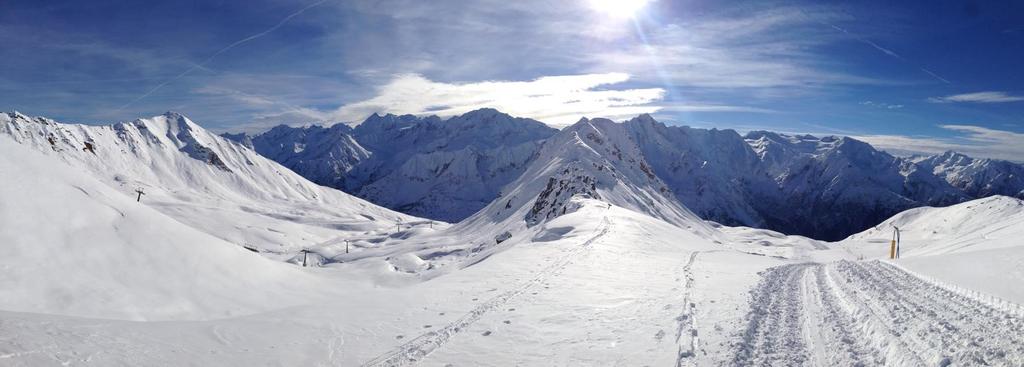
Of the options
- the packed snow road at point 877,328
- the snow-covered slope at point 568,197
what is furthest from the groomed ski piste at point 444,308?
the snow-covered slope at point 568,197

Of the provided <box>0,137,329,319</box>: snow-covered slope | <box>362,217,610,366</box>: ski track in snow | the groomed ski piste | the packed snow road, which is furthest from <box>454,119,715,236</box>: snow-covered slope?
<box>0,137,329,319</box>: snow-covered slope

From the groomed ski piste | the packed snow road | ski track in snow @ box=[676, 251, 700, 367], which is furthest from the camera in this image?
ski track in snow @ box=[676, 251, 700, 367]

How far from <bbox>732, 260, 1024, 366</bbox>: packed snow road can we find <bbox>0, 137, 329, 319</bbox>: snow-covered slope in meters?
16.6

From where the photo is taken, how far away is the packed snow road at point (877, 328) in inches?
426

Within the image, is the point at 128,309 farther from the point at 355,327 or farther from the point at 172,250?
the point at 355,327

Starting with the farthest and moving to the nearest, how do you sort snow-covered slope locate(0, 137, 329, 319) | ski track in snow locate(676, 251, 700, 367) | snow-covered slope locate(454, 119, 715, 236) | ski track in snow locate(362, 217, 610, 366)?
snow-covered slope locate(454, 119, 715, 236)
snow-covered slope locate(0, 137, 329, 319)
ski track in snow locate(362, 217, 610, 366)
ski track in snow locate(676, 251, 700, 367)

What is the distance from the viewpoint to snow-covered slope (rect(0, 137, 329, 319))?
45.4 feet

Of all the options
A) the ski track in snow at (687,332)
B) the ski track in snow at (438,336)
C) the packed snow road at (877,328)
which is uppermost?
the packed snow road at (877,328)

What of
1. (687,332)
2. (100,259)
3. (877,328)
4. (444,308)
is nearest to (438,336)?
(444,308)

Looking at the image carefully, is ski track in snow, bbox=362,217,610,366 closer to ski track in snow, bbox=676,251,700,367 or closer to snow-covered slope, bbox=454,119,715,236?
ski track in snow, bbox=676,251,700,367

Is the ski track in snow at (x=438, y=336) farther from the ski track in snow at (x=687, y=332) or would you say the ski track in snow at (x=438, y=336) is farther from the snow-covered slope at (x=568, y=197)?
the snow-covered slope at (x=568, y=197)

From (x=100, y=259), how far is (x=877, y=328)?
22.8m

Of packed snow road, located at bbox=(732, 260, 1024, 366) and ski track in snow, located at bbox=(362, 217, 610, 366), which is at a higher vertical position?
packed snow road, located at bbox=(732, 260, 1024, 366)

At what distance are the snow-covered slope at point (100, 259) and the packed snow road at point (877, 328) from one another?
54.5 feet
